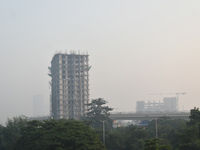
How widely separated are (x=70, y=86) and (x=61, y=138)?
93275mm

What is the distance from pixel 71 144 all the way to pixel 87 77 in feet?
321

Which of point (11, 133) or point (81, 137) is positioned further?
point (11, 133)

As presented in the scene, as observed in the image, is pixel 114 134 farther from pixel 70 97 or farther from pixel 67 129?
pixel 70 97

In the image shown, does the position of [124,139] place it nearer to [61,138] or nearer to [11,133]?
[61,138]

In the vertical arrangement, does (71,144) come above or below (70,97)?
below

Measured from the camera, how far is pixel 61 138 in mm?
45656

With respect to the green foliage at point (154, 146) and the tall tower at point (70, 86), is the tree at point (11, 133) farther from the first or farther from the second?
the tall tower at point (70, 86)

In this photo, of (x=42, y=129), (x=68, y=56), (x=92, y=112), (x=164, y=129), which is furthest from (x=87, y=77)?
(x=42, y=129)

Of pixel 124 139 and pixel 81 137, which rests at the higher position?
pixel 81 137

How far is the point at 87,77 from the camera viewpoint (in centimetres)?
14300

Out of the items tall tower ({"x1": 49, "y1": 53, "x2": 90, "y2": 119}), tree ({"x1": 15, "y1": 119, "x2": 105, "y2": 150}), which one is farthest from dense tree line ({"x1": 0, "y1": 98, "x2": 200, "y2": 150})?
tall tower ({"x1": 49, "y1": 53, "x2": 90, "y2": 119})

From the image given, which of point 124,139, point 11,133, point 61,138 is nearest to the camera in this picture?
point 61,138

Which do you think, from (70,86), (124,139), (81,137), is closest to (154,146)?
(81,137)

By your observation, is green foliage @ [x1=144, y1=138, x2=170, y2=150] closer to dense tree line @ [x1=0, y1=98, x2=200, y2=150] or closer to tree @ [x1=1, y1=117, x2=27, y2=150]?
dense tree line @ [x1=0, y1=98, x2=200, y2=150]
